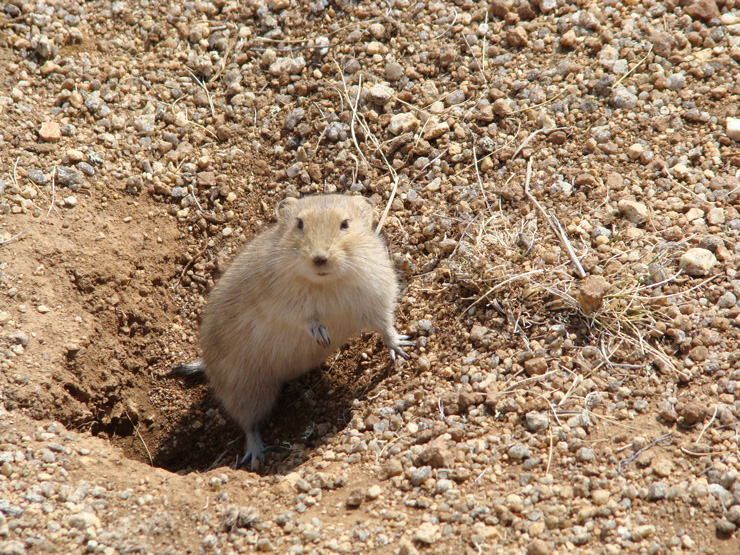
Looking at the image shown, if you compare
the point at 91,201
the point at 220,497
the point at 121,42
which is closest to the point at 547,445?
the point at 220,497

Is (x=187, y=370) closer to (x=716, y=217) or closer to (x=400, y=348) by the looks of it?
(x=400, y=348)

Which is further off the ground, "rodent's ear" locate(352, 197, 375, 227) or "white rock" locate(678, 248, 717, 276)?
Result: "rodent's ear" locate(352, 197, 375, 227)

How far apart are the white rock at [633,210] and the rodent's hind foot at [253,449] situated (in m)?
4.07

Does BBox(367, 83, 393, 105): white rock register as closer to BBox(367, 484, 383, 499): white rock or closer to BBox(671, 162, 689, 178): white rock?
BBox(671, 162, 689, 178): white rock

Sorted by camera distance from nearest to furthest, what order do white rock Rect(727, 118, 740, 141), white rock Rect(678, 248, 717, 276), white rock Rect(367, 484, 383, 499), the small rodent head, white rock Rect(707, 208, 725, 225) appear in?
white rock Rect(367, 484, 383, 499) → the small rodent head → white rock Rect(678, 248, 717, 276) → white rock Rect(707, 208, 725, 225) → white rock Rect(727, 118, 740, 141)

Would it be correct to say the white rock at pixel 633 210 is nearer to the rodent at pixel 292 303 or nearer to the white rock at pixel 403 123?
the rodent at pixel 292 303

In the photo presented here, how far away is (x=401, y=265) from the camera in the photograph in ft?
21.7

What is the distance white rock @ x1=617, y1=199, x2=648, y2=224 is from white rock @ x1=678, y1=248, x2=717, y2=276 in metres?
0.57

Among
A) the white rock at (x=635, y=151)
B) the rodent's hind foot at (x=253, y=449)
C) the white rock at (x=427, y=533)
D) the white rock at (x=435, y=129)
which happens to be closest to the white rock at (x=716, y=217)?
the white rock at (x=635, y=151)

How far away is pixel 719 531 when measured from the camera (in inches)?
148

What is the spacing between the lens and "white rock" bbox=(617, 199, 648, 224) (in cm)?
579

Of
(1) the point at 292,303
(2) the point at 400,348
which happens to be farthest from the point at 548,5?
(1) the point at 292,303

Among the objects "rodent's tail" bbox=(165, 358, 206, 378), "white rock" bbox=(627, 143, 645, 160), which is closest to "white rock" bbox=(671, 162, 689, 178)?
"white rock" bbox=(627, 143, 645, 160)

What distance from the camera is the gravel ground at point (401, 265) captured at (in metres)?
4.23
